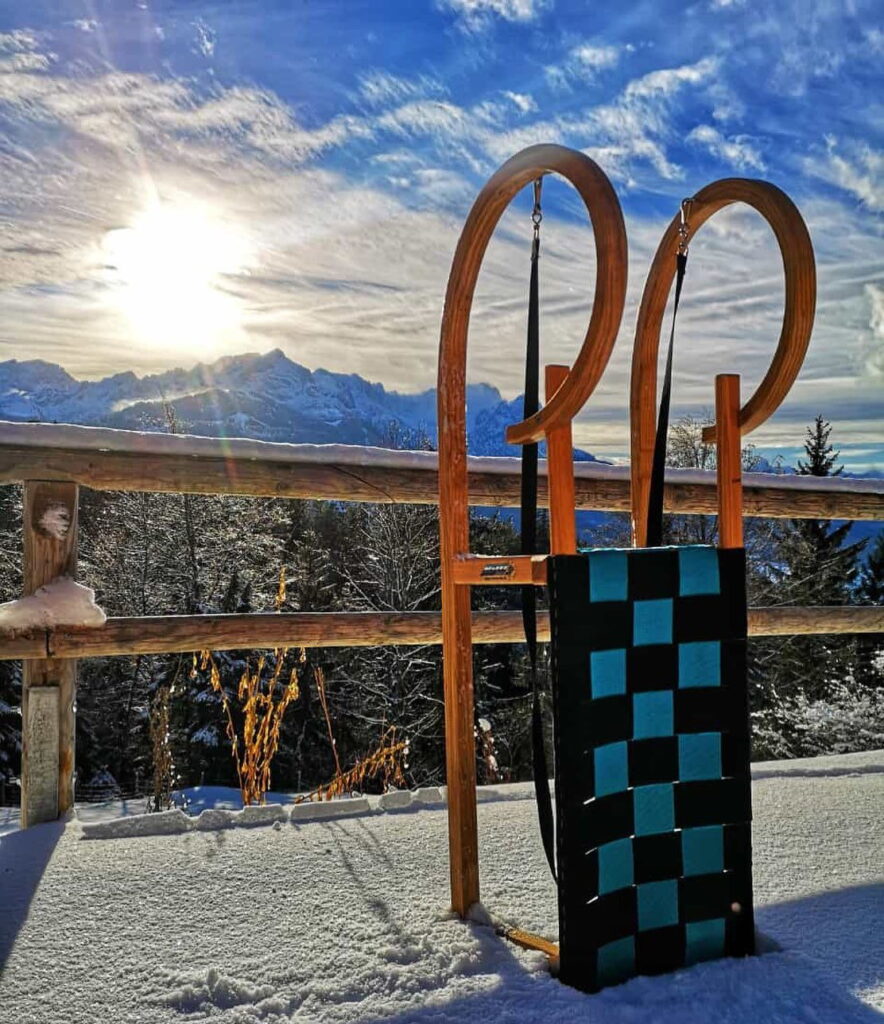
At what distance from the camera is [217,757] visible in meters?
14.7

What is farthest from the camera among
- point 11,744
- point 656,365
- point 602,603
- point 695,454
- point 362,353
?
point 695,454

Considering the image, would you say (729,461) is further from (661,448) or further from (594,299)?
(594,299)

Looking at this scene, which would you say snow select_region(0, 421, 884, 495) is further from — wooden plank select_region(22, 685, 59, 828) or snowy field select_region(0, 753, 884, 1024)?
snowy field select_region(0, 753, 884, 1024)

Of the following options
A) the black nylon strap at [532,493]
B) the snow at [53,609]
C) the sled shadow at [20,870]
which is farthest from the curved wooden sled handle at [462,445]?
the snow at [53,609]

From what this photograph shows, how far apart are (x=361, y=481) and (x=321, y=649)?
12.2m

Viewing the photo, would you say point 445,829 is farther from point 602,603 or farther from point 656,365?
point 656,365

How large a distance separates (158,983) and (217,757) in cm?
1422

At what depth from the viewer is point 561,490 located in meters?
1.47

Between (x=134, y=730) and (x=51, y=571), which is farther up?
(x=51, y=571)

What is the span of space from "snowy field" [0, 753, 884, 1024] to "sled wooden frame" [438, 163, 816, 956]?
0.61ft

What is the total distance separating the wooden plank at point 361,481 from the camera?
8.12 ft

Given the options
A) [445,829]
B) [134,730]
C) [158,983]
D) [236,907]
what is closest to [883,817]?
[445,829]

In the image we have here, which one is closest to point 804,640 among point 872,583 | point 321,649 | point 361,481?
point 872,583

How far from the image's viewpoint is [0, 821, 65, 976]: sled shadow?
166 centimetres
